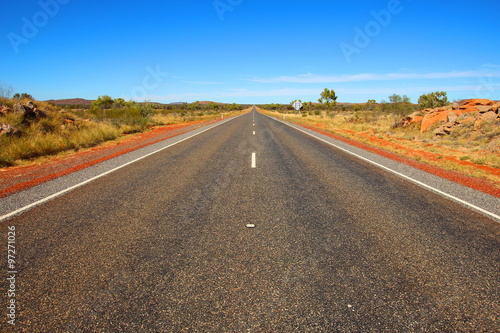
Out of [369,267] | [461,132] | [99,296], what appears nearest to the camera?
[99,296]

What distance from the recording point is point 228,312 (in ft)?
7.47

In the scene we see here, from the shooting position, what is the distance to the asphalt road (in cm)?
223

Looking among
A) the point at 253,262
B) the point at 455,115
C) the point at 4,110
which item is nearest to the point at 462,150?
the point at 455,115

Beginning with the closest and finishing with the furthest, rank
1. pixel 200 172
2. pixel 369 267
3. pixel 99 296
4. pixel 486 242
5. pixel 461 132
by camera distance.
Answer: pixel 99 296
pixel 369 267
pixel 486 242
pixel 200 172
pixel 461 132

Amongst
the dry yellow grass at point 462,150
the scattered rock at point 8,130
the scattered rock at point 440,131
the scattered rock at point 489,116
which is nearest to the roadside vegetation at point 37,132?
the scattered rock at point 8,130

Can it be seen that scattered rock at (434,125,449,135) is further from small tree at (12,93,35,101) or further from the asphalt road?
small tree at (12,93,35,101)

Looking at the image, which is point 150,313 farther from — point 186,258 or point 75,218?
point 75,218

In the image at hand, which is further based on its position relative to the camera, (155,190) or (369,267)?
(155,190)

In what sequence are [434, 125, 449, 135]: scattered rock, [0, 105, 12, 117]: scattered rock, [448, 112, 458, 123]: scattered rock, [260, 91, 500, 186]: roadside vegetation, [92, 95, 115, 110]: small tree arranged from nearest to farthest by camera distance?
[260, 91, 500, 186]: roadside vegetation < [0, 105, 12, 117]: scattered rock < [434, 125, 449, 135]: scattered rock < [448, 112, 458, 123]: scattered rock < [92, 95, 115, 110]: small tree

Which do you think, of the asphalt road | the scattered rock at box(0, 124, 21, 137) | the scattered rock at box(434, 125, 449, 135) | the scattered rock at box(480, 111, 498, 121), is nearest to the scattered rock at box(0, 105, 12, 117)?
the scattered rock at box(0, 124, 21, 137)

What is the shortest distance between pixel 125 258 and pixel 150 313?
104 cm

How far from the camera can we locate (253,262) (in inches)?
119

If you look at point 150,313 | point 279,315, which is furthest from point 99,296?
point 279,315

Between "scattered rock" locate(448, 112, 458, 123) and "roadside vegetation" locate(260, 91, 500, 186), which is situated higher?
"scattered rock" locate(448, 112, 458, 123)
